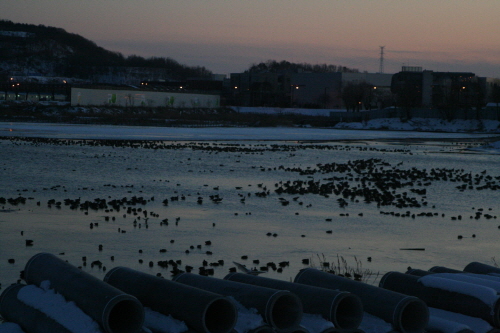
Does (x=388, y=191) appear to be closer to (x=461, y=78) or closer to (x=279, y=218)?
(x=279, y=218)

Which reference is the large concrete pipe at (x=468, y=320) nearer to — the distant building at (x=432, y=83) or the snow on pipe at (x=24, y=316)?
the snow on pipe at (x=24, y=316)

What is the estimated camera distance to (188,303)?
6.77 m

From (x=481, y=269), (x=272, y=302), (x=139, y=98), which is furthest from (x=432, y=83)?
(x=272, y=302)

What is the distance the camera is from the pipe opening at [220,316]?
6.64 meters

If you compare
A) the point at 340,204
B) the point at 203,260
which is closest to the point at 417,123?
the point at 340,204

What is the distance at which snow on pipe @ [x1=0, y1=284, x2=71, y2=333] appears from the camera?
675cm

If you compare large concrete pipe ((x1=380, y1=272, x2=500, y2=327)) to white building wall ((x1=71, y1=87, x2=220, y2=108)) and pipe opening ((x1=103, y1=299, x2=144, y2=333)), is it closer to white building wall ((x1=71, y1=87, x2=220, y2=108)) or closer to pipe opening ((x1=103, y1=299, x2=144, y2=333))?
pipe opening ((x1=103, y1=299, x2=144, y2=333))

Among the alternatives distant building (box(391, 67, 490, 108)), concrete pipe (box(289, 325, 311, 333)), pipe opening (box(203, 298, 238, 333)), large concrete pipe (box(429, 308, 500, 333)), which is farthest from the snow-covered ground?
pipe opening (box(203, 298, 238, 333))

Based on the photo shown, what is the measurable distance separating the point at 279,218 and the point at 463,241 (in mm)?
4949

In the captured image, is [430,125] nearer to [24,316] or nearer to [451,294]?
[451,294]

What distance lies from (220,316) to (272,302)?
1.76ft

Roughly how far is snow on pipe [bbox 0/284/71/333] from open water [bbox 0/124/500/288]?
2.82 metres

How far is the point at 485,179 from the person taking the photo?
30.6m

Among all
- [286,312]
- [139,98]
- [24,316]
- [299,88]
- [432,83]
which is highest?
[432,83]
